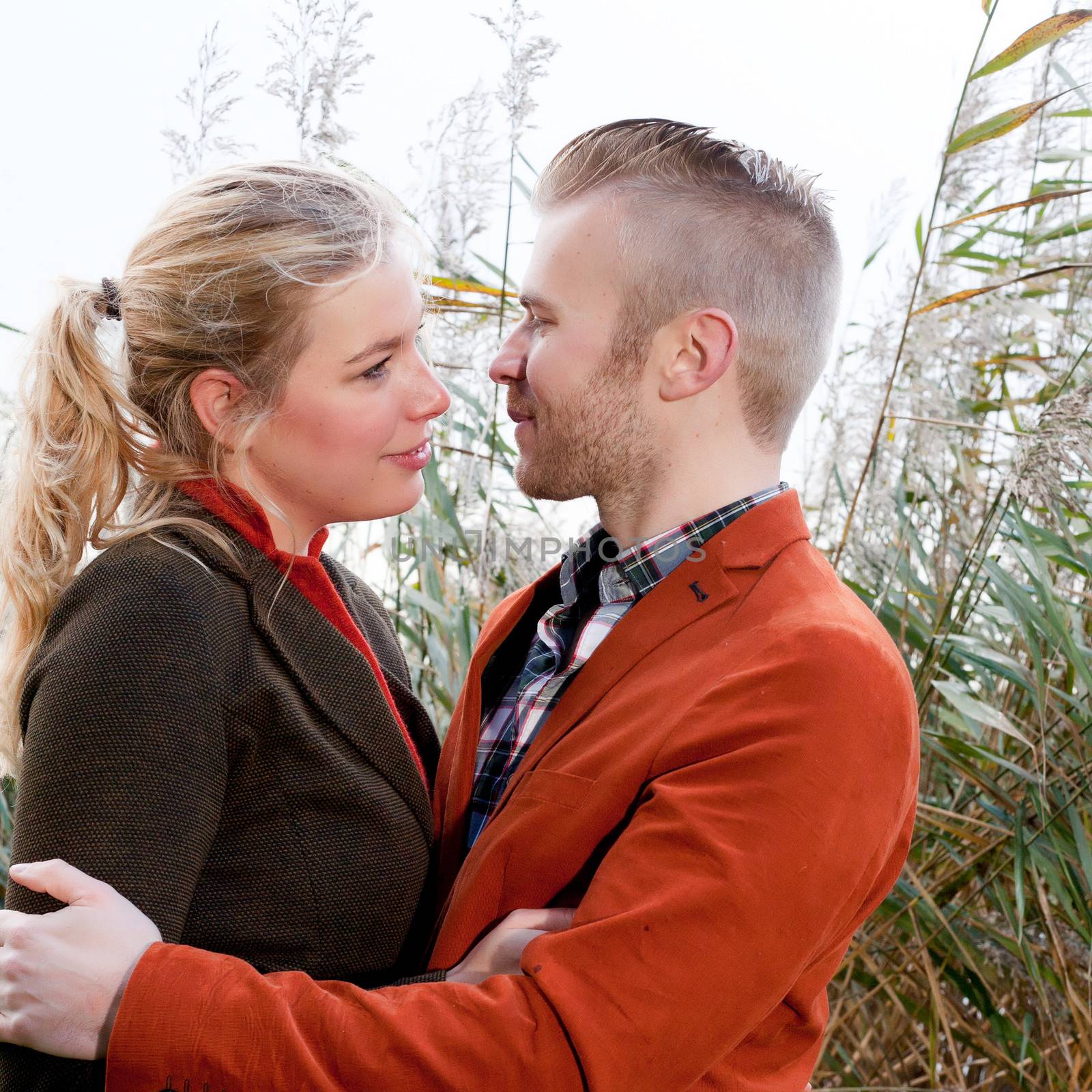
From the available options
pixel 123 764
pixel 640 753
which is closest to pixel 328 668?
pixel 123 764

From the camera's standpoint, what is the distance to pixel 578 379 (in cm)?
150

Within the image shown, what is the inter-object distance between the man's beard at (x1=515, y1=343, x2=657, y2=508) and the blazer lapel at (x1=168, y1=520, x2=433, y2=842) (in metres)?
0.39


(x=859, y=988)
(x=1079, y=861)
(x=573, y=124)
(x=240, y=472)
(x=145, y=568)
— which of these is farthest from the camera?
(x=573, y=124)

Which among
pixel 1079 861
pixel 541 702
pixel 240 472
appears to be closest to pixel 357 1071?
pixel 541 702

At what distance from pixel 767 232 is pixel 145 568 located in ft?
3.03

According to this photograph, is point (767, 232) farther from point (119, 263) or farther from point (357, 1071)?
point (357, 1071)

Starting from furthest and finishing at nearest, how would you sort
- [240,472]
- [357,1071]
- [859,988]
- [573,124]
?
[573,124], [859,988], [240,472], [357,1071]

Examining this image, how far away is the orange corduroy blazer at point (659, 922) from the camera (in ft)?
3.31

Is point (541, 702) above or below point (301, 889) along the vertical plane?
above

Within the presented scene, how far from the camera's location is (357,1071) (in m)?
1.01

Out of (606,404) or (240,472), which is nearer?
(240,472)

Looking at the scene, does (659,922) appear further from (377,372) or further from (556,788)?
(377,372)
